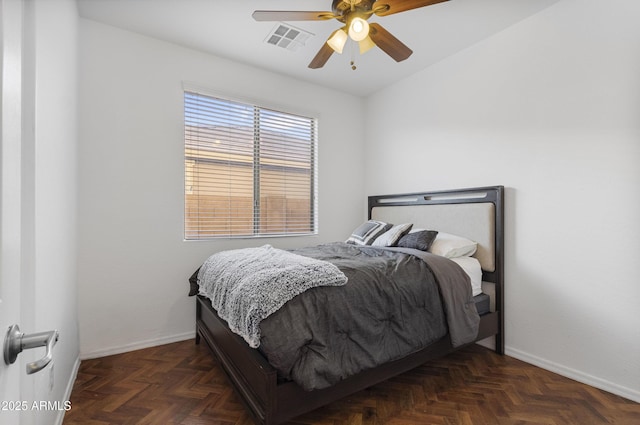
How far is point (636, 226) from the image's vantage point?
6.33 feet

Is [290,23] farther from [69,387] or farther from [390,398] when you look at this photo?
[69,387]

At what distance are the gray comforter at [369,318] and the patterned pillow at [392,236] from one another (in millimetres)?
401

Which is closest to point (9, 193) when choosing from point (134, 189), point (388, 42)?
point (388, 42)

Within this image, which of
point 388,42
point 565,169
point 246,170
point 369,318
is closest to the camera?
point 369,318

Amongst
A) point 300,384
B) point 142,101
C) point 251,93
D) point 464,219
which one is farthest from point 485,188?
point 142,101

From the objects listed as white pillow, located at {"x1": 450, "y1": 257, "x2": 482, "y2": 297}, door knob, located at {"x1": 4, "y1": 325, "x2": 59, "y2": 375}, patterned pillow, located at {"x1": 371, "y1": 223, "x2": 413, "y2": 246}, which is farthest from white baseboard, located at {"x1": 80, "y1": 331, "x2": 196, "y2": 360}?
white pillow, located at {"x1": 450, "y1": 257, "x2": 482, "y2": 297}

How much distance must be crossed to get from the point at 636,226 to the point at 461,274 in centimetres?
110

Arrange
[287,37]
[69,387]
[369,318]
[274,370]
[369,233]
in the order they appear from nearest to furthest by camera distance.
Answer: [274,370], [369,318], [69,387], [287,37], [369,233]

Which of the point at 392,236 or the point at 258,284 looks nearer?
the point at 258,284

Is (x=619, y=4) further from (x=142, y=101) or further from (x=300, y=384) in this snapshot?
(x=142, y=101)

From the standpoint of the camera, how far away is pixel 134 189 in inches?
104

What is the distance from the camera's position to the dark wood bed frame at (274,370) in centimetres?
144

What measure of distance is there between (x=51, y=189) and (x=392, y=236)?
2.51 meters

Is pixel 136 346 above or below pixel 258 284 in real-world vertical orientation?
below
